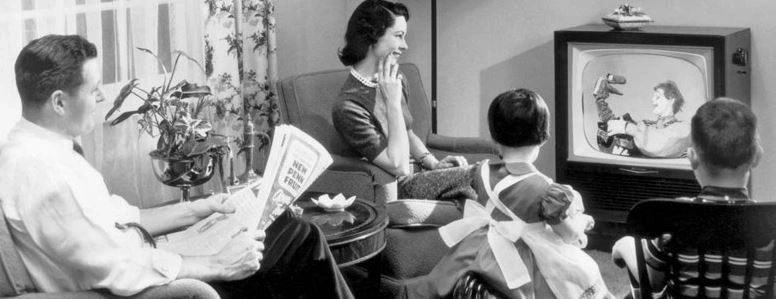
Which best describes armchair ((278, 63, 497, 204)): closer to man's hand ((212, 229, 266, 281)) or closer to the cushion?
the cushion

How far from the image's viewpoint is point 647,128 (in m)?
3.81

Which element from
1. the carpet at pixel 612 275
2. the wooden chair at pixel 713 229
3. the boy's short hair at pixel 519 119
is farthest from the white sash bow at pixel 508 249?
the carpet at pixel 612 275

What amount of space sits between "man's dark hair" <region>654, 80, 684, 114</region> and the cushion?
3.79 ft

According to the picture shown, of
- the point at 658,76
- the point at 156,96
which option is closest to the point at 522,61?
the point at 658,76

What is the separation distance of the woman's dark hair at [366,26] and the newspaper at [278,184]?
3.89 feet

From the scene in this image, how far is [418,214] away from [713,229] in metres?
1.14

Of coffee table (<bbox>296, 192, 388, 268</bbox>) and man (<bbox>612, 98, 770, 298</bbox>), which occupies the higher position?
man (<bbox>612, 98, 770, 298</bbox>)

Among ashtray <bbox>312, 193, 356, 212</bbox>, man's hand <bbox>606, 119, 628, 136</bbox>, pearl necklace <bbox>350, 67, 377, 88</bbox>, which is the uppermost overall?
pearl necklace <bbox>350, 67, 377, 88</bbox>

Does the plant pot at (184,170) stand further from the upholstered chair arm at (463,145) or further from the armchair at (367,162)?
the upholstered chair arm at (463,145)

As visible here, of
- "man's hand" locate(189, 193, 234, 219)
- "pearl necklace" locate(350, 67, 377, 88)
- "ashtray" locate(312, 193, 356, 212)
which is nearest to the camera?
"man's hand" locate(189, 193, 234, 219)

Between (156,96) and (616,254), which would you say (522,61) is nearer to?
(156,96)

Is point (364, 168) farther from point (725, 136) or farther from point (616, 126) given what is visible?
point (725, 136)

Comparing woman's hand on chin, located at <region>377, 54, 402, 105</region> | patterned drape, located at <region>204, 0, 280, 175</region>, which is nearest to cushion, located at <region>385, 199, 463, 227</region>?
woman's hand on chin, located at <region>377, 54, 402, 105</region>

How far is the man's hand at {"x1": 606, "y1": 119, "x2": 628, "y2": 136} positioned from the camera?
3863 mm
